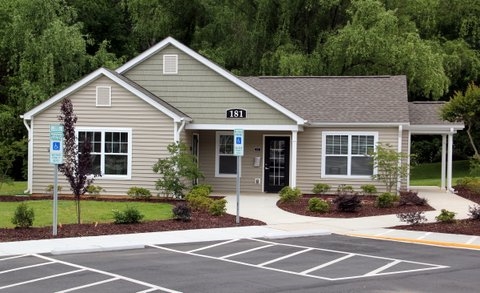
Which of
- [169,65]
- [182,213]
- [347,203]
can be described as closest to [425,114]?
[347,203]

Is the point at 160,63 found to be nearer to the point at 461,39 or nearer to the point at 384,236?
the point at 384,236

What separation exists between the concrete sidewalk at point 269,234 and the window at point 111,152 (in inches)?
202

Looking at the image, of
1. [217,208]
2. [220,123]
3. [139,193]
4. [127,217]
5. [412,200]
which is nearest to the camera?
[127,217]

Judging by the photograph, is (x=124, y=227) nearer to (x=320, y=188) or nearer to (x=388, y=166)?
(x=320, y=188)

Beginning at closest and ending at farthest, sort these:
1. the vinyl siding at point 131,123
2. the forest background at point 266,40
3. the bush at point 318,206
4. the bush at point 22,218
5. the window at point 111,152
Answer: the bush at point 22,218, the bush at point 318,206, the vinyl siding at point 131,123, the window at point 111,152, the forest background at point 266,40

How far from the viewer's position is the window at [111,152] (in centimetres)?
2323

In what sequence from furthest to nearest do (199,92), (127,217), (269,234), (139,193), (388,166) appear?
(199,92), (388,166), (139,193), (127,217), (269,234)

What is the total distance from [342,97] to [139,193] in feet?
30.9

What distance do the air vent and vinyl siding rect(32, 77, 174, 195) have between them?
14 cm

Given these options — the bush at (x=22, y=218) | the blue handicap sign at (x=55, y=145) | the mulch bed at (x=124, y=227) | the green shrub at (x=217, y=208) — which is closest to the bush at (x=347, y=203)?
the mulch bed at (x=124, y=227)

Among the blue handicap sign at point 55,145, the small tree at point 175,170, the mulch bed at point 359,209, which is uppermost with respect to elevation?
the blue handicap sign at point 55,145

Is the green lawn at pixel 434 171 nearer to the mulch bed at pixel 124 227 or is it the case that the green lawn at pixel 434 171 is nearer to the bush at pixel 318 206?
the bush at pixel 318 206

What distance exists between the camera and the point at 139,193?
22156 mm

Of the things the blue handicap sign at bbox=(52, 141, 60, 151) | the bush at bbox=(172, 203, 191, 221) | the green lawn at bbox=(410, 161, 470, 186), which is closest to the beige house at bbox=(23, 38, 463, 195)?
the bush at bbox=(172, 203, 191, 221)
